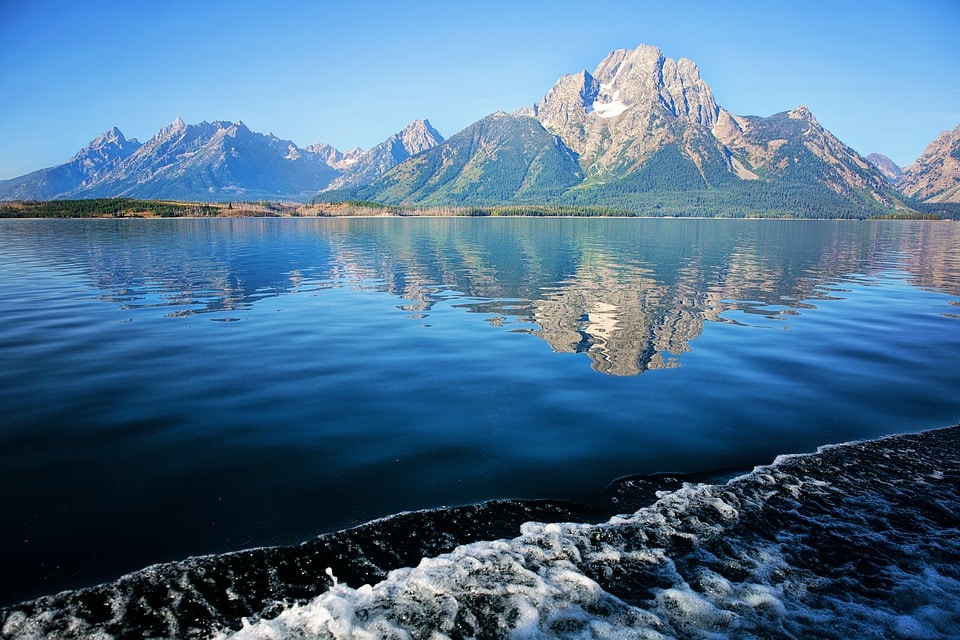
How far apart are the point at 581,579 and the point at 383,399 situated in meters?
8.69

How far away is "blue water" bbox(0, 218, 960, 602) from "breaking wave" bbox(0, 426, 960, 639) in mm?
841

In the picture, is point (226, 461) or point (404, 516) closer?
point (404, 516)

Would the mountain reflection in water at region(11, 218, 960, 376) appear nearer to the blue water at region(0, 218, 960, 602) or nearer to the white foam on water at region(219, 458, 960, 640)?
the blue water at region(0, 218, 960, 602)

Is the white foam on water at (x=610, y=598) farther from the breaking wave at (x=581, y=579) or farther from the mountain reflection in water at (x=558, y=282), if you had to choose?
the mountain reflection in water at (x=558, y=282)

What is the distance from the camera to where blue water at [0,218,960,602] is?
9.36 m

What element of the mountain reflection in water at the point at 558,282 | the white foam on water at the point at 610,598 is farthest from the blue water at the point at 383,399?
the white foam on water at the point at 610,598

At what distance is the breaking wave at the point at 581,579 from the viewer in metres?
6.45

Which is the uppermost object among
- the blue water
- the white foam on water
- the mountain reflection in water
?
the mountain reflection in water

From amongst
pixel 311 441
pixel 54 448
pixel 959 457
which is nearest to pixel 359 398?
pixel 311 441

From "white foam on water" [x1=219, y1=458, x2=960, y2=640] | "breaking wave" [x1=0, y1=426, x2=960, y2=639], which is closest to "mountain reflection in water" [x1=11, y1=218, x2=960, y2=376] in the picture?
"breaking wave" [x1=0, y1=426, x2=960, y2=639]

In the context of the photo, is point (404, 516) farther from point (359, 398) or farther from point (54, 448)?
point (54, 448)

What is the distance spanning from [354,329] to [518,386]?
10534 millimetres

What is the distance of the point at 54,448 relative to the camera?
11547 millimetres

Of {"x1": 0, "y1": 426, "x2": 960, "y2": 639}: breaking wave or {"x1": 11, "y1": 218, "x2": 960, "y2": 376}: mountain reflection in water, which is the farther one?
{"x1": 11, "y1": 218, "x2": 960, "y2": 376}: mountain reflection in water
